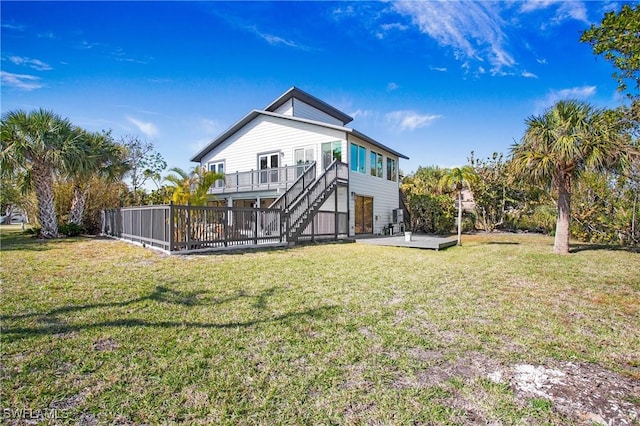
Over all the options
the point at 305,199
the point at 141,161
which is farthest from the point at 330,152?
the point at 141,161

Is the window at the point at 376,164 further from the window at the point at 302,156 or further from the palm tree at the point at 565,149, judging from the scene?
the palm tree at the point at 565,149

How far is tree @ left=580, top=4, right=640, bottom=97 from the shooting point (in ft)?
17.3

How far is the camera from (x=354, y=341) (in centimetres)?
343

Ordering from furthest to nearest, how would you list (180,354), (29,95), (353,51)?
(353,51) → (29,95) → (180,354)

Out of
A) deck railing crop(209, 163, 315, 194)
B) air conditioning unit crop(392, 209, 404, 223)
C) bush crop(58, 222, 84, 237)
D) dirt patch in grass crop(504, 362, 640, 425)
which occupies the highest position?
deck railing crop(209, 163, 315, 194)

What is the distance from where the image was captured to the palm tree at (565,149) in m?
9.27

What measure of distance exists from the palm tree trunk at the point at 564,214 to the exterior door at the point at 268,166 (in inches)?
506

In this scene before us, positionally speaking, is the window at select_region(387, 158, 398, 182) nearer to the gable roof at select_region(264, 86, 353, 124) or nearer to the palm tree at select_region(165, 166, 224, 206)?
the gable roof at select_region(264, 86, 353, 124)

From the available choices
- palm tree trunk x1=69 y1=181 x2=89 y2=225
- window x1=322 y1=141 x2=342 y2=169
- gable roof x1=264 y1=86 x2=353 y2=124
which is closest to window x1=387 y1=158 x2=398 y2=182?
gable roof x1=264 y1=86 x2=353 y2=124

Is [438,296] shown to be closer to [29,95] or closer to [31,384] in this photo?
[31,384]

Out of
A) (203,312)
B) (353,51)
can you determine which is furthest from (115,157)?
(203,312)

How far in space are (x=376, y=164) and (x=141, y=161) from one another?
772 inches

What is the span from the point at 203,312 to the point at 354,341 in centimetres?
211

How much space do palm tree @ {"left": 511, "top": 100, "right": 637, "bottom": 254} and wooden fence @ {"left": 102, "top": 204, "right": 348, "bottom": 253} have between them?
8.38 metres
